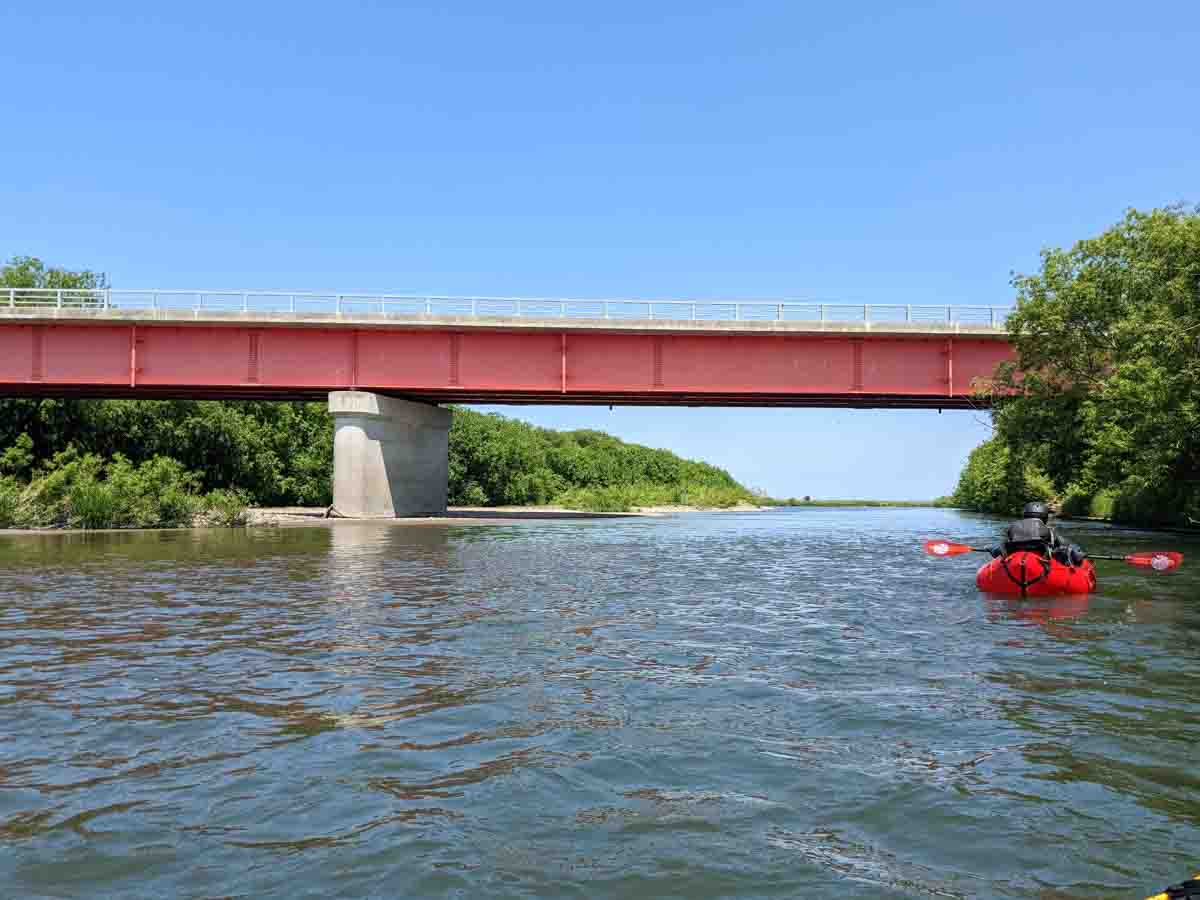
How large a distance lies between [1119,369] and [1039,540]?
1879 centimetres

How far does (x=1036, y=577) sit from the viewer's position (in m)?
16.0

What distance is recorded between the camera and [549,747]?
6.84 meters

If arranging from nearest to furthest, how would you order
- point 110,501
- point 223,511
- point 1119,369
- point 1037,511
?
point 1037,511 → point 1119,369 → point 110,501 → point 223,511

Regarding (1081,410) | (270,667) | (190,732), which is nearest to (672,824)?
(190,732)

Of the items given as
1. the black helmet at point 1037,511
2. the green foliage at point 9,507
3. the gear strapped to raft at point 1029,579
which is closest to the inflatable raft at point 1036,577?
the gear strapped to raft at point 1029,579

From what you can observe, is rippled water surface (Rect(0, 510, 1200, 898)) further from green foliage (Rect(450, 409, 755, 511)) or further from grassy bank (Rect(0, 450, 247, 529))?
green foliage (Rect(450, 409, 755, 511))

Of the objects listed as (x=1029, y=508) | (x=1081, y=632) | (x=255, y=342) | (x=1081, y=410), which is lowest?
(x=1081, y=632)

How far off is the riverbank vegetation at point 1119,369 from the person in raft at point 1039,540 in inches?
589

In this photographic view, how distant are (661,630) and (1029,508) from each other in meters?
8.30

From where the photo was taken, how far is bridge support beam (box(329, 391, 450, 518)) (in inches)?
1710

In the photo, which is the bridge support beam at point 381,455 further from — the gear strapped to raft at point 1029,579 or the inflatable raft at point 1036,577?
the gear strapped to raft at point 1029,579

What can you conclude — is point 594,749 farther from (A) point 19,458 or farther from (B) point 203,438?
(B) point 203,438

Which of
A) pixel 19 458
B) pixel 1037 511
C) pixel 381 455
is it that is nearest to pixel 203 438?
pixel 19 458

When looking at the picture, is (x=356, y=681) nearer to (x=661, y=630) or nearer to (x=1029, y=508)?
(x=661, y=630)
